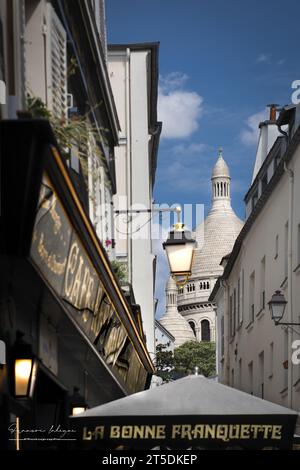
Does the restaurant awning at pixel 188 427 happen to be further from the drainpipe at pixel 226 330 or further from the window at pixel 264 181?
the drainpipe at pixel 226 330

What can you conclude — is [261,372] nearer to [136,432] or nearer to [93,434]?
[136,432]

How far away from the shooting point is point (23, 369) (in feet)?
30.8

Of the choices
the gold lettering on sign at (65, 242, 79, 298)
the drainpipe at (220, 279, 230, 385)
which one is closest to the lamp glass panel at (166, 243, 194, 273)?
the gold lettering on sign at (65, 242, 79, 298)

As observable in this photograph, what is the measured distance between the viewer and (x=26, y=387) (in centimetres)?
945

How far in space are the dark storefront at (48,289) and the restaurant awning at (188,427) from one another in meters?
0.66

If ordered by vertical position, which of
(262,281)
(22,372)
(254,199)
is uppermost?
(254,199)

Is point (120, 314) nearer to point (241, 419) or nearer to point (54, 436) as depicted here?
point (54, 436)

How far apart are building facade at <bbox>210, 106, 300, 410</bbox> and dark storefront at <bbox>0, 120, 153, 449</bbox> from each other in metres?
9.76

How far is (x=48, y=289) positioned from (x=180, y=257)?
270 inches

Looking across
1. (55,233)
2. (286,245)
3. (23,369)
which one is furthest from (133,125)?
(55,233)

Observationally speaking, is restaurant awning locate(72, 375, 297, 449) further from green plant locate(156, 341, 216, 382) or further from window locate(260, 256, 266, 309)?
green plant locate(156, 341, 216, 382)

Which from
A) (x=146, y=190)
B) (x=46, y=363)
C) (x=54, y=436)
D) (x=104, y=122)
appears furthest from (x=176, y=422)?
(x=146, y=190)

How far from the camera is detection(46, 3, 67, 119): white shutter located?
10438 millimetres

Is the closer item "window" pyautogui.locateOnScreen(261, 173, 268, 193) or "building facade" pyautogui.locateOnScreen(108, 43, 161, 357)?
"building facade" pyautogui.locateOnScreen(108, 43, 161, 357)
